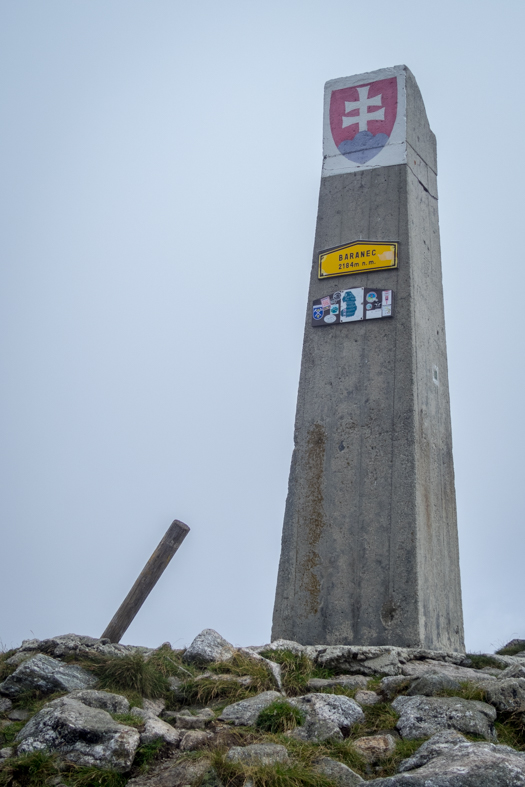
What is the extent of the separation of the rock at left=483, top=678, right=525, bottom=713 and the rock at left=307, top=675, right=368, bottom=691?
1036 millimetres

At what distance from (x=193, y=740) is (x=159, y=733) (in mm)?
209

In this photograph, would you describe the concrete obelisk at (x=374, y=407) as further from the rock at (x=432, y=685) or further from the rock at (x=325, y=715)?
the rock at (x=325, y=715)

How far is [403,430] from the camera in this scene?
24.2 ft

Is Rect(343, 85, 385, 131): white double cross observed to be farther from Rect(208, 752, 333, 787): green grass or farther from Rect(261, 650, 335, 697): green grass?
Rect(208, 752, 333, 787): green grass

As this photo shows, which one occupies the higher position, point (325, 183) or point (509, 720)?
point (325, 183)

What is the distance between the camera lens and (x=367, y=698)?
Answer: 17.0 feet

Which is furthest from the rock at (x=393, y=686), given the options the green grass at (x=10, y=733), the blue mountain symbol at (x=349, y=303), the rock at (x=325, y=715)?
the blue mountain symbol at (x=349, y=303)

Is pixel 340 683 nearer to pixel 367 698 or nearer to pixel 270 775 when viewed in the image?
pixel 367 698

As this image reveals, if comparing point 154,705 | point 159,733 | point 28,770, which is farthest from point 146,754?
point 154,705

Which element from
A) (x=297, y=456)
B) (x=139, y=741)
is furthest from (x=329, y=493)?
(x=139, y=741)

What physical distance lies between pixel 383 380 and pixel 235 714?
3.89 m

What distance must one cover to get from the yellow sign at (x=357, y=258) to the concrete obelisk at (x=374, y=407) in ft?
0.05

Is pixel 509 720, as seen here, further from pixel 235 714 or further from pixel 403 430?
pixel 403 430

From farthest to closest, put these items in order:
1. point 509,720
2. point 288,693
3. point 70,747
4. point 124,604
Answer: point 124,604
point 288,693
point 509,720
point 70,747
